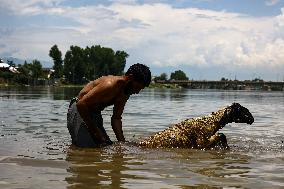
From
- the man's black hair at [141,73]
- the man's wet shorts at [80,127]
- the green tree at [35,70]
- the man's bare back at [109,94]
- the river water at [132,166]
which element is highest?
the green tree at [35,70]

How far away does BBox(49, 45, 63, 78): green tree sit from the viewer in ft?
445

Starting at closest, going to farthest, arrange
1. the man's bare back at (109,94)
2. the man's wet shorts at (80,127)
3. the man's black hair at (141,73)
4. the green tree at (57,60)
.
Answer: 1. the man's black hair at (141,73)
2. the man's bare back at (109,94)
3. the man's wet shorts at (80,127)
4. the green tree at (57,60)

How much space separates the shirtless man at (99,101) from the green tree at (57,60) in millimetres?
127740

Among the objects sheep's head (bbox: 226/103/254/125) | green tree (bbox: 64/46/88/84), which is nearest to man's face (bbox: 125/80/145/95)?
sheep's head (bbox: 226/103/254/125)

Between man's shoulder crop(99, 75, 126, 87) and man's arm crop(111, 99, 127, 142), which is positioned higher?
man's shoulder crop(99, 75, 126, 87)

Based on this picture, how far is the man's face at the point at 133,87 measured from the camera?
872cm

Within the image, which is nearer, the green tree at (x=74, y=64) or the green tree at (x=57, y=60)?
the green tree at (x=57, y=60)

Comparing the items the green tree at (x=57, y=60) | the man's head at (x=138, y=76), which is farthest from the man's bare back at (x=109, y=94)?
the green tree at (x=57, y=60)

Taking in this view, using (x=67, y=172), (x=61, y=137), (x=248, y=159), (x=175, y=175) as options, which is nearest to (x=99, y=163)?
(x=67, y=172)

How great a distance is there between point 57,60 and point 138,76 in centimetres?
13116

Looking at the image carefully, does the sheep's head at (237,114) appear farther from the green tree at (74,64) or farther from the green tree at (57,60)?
the green tree at (74,64)

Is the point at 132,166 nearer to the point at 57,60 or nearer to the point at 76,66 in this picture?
the point at 57,60

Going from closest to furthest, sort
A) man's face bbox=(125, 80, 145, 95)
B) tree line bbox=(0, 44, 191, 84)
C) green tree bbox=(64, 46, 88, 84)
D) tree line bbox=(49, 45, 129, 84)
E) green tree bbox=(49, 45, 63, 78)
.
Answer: man's face bbox=(125, 80, 145, 95), tree line bbox=(0, 44, 191, 84), green tree bbox=(49, 45, 63, 78), tree line bbox=(49, 45, 129, 84), green tree bbox=(64, 46, 88, 84)

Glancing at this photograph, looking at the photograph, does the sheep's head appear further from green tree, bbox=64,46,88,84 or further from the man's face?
green tree, bbox=64,46,88,84
